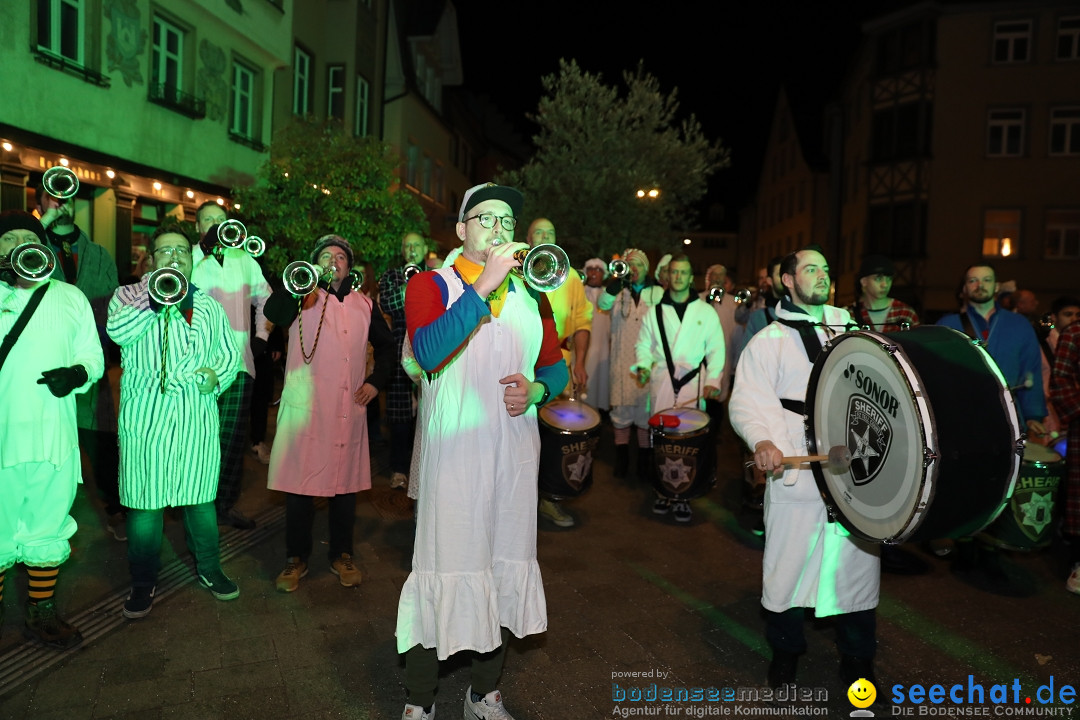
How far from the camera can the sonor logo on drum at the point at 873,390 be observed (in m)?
3.24

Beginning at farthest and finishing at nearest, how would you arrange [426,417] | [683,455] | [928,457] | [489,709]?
[683,455], [489,709], [426,417], [928,457]

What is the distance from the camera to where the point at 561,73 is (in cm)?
2208

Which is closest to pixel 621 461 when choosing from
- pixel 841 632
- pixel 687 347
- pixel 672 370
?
pixel 672 370

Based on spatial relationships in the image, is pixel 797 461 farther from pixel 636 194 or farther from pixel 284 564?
pixel 636 194

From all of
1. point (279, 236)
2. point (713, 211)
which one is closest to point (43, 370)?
point (279, 236)

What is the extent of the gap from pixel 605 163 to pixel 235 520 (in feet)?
56.9

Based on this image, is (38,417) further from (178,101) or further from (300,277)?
(178,101)

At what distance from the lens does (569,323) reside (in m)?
7.36

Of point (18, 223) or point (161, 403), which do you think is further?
point (161, 403)

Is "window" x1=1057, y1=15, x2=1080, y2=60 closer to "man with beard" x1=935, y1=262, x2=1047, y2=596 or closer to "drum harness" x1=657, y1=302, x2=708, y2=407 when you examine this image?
"man with beard" x1=935, y1=262, x2=1047, y2=596

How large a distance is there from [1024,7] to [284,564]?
29.5 m

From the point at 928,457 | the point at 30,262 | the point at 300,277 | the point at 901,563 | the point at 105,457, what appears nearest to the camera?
the point at 928,457

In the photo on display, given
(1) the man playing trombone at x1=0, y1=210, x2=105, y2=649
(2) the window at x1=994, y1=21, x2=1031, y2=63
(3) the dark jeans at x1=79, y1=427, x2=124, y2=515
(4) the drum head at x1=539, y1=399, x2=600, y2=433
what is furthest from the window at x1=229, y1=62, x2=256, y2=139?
(2) the window at x1=994, y1=21, x2=1031, y2=63

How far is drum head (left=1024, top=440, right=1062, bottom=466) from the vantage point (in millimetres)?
5309
